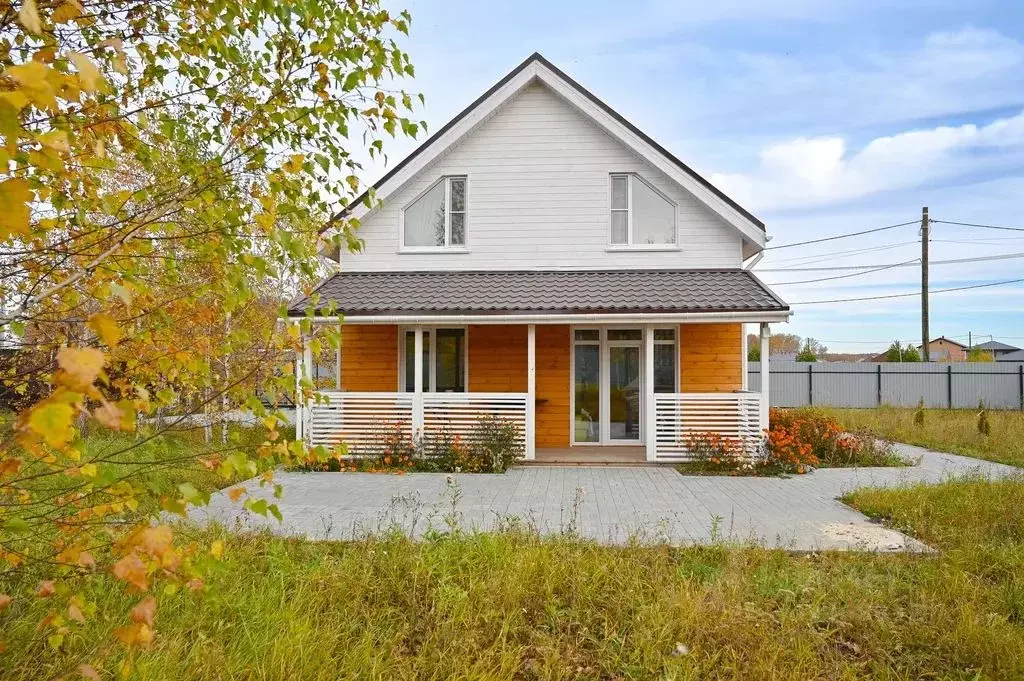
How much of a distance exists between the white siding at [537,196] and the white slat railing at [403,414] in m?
3.08

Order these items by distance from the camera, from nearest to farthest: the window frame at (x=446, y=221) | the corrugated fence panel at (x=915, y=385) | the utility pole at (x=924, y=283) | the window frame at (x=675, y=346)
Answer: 1. the window frame at (x=675, y=346)
2. the window frame at (x=446, y=221)
3. the corrugated fence panel at (x=915, y=385)
4. the utility pole at (x=924, y=283)

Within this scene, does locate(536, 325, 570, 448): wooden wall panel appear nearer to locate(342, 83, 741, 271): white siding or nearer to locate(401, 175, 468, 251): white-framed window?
locate(342, 83, 741, 271): white siding

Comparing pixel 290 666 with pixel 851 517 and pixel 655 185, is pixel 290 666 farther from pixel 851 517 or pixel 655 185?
pixel 655 185

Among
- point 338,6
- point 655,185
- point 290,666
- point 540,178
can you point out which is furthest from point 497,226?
point 290,666

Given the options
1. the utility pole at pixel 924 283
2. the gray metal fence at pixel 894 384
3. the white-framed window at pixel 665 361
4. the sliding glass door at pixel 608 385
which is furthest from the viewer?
the utility pole at pixel 924 283

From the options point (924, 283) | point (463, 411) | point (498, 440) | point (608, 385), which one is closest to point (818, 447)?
point (608, 385)

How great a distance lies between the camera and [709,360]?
1161cm

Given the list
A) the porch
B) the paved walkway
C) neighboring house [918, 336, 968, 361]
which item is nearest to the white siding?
the porch

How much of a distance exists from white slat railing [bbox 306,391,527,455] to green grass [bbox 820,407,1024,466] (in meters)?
8.39

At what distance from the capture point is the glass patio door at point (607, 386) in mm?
11805

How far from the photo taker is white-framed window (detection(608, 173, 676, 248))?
1176 centimetres

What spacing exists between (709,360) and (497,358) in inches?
175

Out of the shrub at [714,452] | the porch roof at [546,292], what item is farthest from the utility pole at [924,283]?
the shrub at [714,452]

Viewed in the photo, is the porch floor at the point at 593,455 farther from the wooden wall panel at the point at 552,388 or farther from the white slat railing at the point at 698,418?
the white slat railing at the point at 698,418
